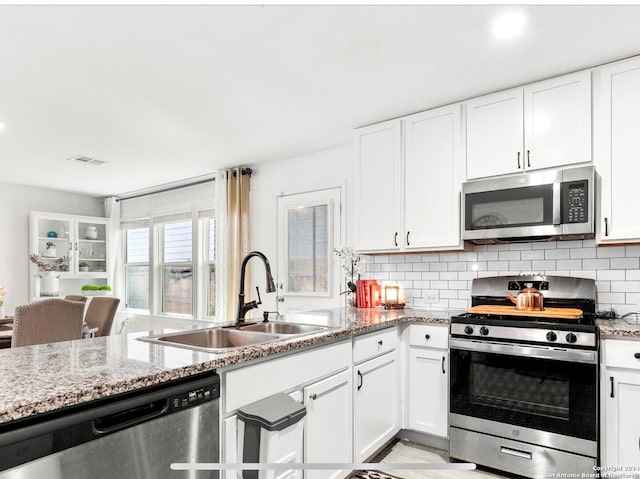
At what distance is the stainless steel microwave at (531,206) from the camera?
7.91 ft

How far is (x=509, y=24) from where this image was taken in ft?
6.75

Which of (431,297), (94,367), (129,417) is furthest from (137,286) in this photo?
(129,417)

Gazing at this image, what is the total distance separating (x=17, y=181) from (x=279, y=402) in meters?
5.48

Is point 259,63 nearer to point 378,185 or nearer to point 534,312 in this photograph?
point 378,185

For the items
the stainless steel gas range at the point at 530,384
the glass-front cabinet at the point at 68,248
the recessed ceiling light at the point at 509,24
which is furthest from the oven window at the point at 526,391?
the glass-front cabinet at the point at 68,248

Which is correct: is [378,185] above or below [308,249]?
above

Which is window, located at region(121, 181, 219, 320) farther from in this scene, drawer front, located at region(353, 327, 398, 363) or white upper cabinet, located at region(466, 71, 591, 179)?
white upper cabinet, located at region(466, 71, 591, 179)

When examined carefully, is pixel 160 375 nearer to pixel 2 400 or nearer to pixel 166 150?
pixel 2 400

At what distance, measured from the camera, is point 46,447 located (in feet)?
3.39

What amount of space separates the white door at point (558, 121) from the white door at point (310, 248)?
173 centimetres

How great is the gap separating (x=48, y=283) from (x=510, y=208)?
5592mm

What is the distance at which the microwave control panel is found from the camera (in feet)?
7.86

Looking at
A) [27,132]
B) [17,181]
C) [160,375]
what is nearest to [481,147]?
[160,375]

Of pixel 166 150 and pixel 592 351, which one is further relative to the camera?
pixel 166 150
